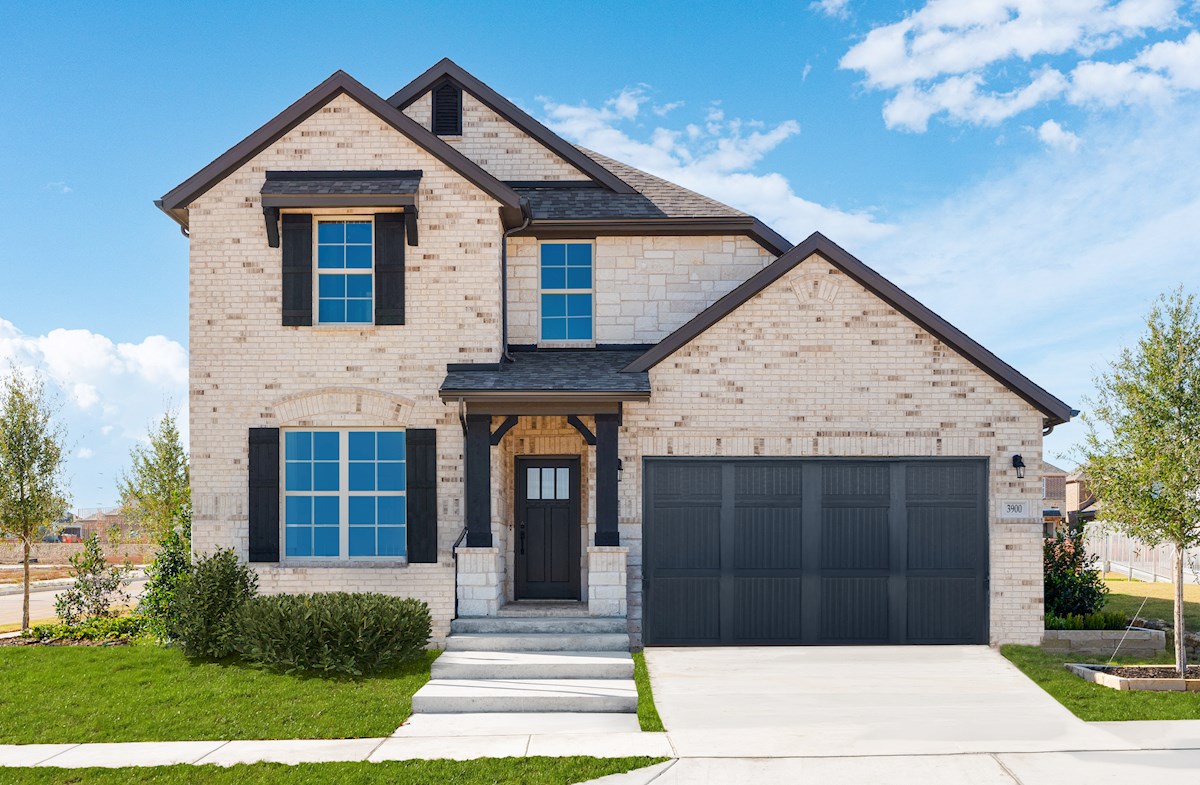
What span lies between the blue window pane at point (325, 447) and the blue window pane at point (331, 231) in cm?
281

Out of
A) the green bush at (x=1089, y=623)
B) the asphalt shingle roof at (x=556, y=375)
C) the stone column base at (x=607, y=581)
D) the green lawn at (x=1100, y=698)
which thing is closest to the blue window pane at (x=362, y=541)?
the asphalt shingle roof at (x=556, y=375)

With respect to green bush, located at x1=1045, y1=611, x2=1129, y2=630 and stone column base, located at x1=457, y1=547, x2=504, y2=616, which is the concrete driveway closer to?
green bush, located at x1=1045, y1=611, x2=1129, y2=630

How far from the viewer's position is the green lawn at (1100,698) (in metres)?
10.1

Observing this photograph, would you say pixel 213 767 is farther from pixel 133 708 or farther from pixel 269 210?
pixel 269 210

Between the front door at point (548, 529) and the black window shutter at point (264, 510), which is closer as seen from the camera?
the black window shutter at point (264, 510)

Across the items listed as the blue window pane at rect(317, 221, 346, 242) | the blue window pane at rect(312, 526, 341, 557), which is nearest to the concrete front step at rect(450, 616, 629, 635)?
the blue window pane at rect(312, 526, 341, 557)

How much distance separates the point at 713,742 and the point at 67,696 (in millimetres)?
7551

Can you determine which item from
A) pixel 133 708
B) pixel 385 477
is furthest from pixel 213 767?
pixel 385 477

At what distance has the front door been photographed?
14570 mm

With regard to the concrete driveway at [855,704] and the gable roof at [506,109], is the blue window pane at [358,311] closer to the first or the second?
the gable roof at [506,109]

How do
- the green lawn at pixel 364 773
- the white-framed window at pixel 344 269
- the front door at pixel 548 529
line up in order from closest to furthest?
the green lawn at pixel 364 773, the white-framed window at pixel 344 269, the front door at pixel 548 529

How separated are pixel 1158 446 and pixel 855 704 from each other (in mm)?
5169

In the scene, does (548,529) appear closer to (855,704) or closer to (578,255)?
(578,255)

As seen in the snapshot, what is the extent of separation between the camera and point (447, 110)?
16.3 m
